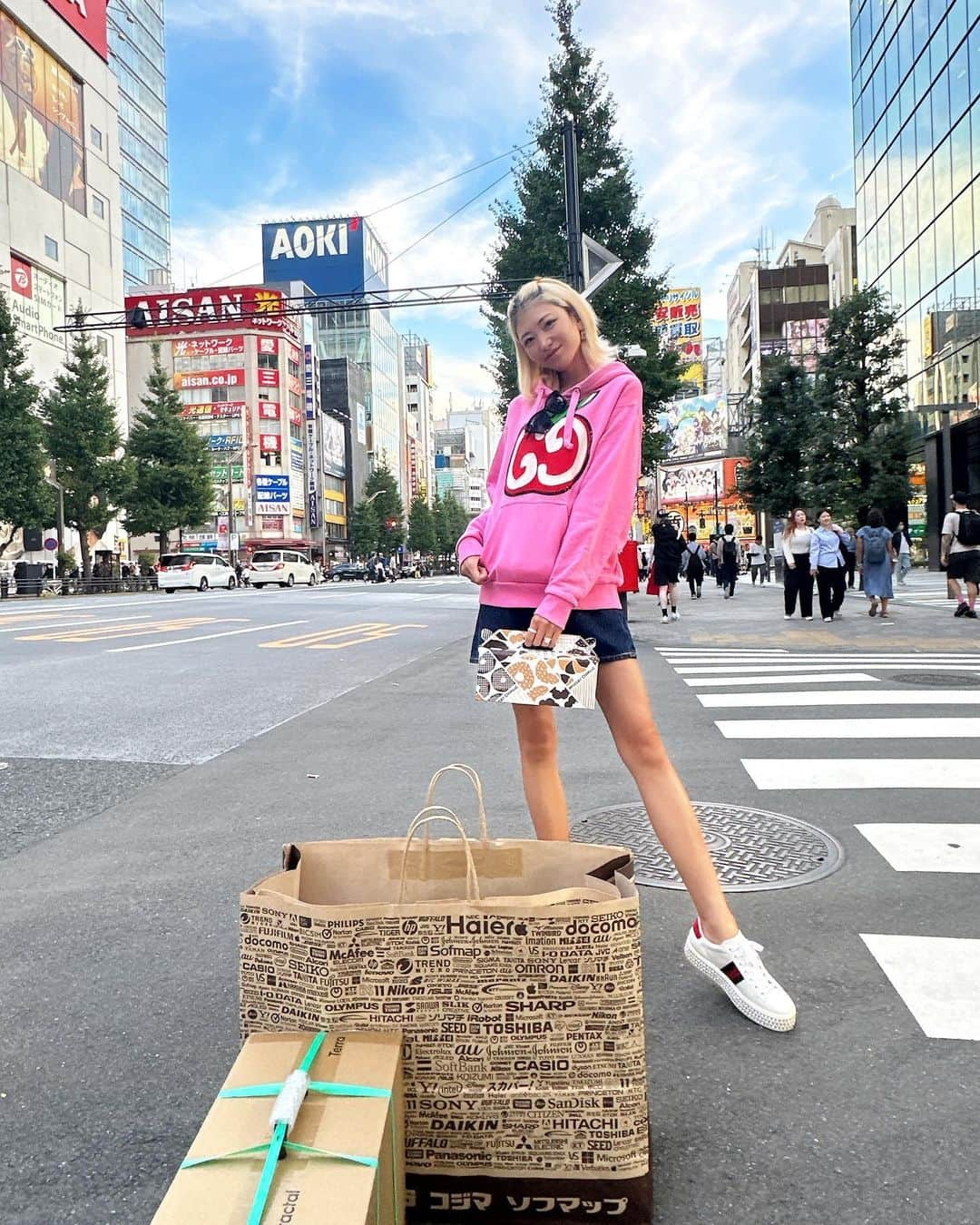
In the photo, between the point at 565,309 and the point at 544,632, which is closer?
the point at 544,632

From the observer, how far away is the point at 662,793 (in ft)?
7.99

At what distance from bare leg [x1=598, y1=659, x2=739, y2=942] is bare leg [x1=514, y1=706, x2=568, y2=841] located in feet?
0.65

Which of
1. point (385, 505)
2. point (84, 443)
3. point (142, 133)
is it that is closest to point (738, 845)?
point (84, 443)

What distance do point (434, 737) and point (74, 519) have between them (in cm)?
4133

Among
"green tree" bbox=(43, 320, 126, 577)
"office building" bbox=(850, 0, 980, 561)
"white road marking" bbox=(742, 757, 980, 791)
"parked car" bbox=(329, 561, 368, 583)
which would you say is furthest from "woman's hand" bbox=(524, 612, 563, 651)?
"parked car" bbox=(329, 561, 368, 583)

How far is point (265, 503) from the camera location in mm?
84688

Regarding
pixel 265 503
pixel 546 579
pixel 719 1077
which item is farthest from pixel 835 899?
pixel 265 503

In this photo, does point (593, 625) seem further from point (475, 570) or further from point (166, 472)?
point (166, 472)

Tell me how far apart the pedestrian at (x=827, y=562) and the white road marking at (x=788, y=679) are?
19.5 feet

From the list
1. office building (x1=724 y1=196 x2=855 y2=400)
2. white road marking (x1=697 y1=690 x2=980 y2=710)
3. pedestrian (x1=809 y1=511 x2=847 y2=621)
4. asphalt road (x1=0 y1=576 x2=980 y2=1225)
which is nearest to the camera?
asphalt road (x1=0 y1=576 x2=980 y2=1225)

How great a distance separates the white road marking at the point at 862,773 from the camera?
4.67 m

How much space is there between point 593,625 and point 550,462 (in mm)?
407

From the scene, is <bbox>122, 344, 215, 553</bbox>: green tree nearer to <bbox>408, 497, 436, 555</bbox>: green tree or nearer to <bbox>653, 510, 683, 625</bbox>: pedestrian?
<bbox>653, 510, 683, 625</bbox>: pedestrian

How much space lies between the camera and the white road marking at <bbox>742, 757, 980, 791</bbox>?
15.3 ft
